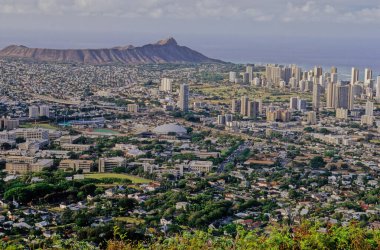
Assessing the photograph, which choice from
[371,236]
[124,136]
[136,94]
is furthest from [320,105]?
[371,236]

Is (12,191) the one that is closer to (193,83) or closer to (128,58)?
(193,83)

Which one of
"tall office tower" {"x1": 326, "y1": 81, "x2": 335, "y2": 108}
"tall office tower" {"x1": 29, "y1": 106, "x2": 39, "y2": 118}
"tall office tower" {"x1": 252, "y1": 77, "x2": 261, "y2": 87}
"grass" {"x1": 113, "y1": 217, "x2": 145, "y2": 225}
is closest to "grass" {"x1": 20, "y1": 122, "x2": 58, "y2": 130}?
"tall office tower" {"x1": 29, "y1": 106, "x2": 39, "y2": 118}

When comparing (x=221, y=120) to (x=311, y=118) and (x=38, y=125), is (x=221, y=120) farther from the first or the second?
(x=38, y=125)

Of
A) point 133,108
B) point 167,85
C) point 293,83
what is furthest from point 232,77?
point 133,108

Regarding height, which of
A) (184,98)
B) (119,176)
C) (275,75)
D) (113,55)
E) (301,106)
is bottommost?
(119,176)

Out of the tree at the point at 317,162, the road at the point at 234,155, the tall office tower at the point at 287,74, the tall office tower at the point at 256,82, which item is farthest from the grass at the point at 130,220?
the tall office tower at the point at 287,74

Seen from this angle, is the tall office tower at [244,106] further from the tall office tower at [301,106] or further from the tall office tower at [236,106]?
the tall office tower at [301,106]

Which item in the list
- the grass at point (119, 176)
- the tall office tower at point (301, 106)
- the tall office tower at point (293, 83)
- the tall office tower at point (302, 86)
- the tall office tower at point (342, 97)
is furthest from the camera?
the tall office tower at point (293, 83)

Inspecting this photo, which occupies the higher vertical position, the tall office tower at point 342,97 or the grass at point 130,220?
the tall office tower at point 342,97
